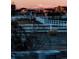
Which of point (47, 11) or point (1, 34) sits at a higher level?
point (47, 11)

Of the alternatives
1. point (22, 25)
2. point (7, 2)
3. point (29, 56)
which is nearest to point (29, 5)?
point (22, 25)

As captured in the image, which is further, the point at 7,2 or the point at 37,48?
the point at 37,48

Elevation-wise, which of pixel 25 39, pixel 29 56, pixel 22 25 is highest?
pixel 22 25

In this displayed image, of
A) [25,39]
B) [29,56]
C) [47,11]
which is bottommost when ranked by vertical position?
[29,56]

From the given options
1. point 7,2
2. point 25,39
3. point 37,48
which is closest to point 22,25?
point 25,39

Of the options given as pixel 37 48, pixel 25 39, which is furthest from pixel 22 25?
pixel 37 48
